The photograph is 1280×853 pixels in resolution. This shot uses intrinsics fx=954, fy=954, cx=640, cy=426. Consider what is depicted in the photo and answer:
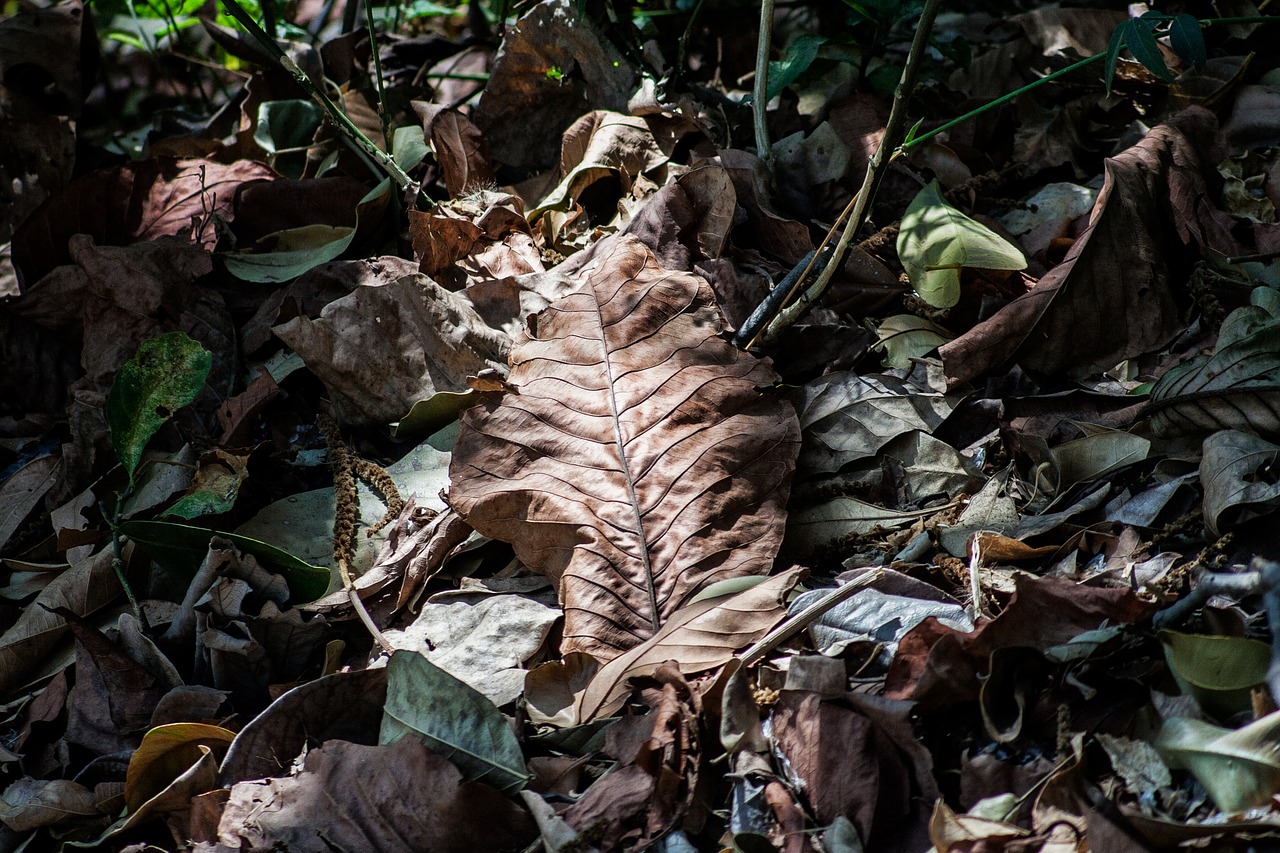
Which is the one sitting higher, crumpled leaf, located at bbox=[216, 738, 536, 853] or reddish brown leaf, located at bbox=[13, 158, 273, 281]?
reddish brown leaf, located at bbox=[13, 158, 273, 281]

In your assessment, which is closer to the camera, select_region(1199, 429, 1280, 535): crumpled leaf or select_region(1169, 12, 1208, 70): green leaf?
→ select_region(1199, 429, 1280, 535): crumpled leaf

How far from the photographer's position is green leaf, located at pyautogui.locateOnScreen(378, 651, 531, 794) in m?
1.32

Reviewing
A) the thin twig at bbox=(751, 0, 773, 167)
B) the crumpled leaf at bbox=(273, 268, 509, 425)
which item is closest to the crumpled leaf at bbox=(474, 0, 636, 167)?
the thin twig at bbox=(751, 0, 773, 167)

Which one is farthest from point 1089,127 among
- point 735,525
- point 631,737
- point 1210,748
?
point 631,737

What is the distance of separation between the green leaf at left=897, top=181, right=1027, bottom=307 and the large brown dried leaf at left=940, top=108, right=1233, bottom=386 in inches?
3.5

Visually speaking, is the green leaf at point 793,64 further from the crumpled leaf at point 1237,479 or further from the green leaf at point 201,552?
the green leaf at point 201,552

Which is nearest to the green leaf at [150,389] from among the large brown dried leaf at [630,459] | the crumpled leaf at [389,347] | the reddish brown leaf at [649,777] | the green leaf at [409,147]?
the crumpled leaf at [389,347]

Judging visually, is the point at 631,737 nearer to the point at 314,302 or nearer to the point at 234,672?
the point at 234,672

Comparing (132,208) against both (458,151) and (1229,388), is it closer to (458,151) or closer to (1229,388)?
(458,151)

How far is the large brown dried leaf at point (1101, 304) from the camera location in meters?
1.78

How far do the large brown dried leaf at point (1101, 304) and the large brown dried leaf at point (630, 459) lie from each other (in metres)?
0.44

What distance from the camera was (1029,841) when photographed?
1129mm

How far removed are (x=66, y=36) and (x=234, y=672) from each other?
2235 millimetres

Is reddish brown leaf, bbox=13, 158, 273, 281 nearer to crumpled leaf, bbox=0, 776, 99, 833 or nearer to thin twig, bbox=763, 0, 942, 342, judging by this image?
crumpled leaf, bbox=0, 776, 99, 833
